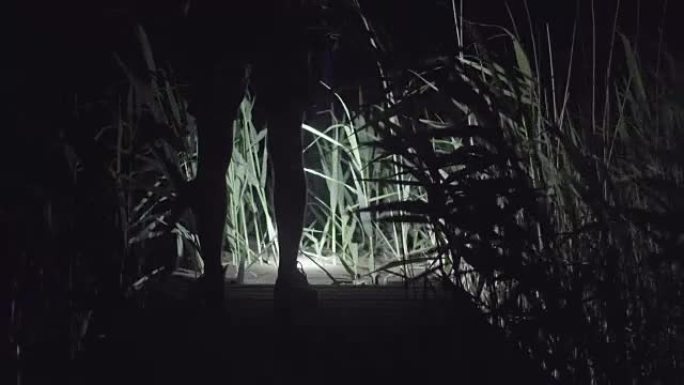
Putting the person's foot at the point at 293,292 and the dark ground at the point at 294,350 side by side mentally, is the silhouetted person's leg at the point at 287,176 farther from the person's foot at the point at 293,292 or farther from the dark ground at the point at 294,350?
the dark ground at the point at 294,350

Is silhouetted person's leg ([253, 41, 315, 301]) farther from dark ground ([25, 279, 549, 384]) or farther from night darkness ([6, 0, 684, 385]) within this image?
dark ground ([25, 279, 549, 384])

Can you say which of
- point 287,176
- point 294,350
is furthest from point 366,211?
point 287,176

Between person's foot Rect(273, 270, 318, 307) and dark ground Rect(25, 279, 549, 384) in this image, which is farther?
person's foot Rect(273, 270, 318, 307)

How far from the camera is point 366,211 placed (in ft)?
7.07

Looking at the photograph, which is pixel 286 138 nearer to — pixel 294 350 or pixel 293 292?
pixel 293 292

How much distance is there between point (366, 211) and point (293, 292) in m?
0.62

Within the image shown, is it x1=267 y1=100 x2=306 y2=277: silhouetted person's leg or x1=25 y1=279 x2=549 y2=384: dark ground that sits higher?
x1=267 y1=100 x2=306 y2=277: silhouetted person's leg

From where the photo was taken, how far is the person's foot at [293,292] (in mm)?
2670

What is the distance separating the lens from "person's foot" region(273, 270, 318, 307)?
2670 millimetres

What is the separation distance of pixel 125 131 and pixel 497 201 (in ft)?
4.19

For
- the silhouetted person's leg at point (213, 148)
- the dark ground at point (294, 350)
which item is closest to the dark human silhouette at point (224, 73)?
the silhouetted person's leg at point (213, 148)

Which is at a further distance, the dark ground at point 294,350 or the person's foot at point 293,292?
the person's foot at point 293,292

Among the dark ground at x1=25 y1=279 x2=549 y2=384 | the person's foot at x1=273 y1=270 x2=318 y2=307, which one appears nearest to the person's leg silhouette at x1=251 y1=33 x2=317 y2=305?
the person's foot at x1=273 y1=270 x2=318 y2=307

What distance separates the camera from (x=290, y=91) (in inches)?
105
